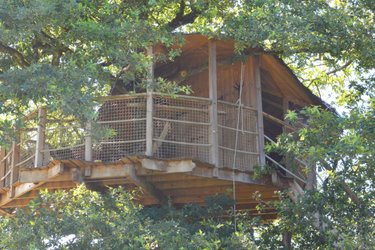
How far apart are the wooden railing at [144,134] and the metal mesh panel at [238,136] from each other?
18mm

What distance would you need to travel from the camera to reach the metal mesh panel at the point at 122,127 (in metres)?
12.5

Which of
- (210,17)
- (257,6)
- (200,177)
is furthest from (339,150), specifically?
(210,17)

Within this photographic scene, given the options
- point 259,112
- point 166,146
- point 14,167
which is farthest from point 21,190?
point 259,112

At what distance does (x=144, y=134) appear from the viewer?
1243 centimetres

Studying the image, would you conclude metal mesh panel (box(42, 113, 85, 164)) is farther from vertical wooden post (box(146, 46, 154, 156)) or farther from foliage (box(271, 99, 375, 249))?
foliage (box(271, 99, 375, 249))

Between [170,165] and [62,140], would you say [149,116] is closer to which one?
[170,165]

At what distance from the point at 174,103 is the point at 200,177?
4.43 ft

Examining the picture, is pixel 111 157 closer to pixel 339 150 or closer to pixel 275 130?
pixel 339 150

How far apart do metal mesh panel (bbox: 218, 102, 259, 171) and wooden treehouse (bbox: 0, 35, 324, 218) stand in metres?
0.02

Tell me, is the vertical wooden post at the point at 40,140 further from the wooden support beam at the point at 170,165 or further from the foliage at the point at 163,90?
the wooden support beam at the point at 170,165

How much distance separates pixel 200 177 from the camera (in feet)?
41.5

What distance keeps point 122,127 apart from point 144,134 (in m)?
0.42

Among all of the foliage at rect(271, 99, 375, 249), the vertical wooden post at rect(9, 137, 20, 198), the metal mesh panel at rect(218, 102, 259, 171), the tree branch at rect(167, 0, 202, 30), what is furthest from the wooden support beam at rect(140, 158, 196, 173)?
the tree branch at rect(167, 0, 202, 30)

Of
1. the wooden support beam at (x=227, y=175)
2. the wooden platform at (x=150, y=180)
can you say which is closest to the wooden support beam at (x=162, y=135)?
the wooden platform at (x=150, y=180)
